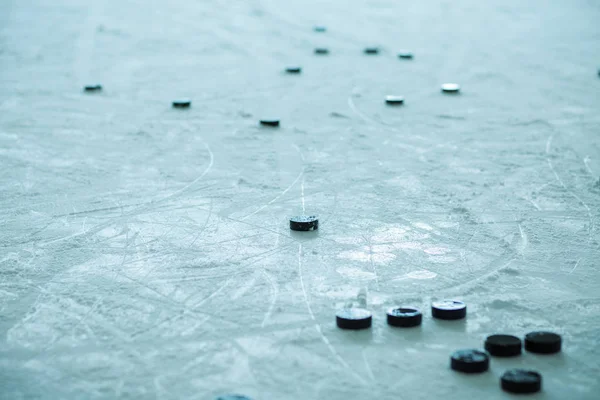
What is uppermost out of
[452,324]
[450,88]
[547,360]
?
[450,88]

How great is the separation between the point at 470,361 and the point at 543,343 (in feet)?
1.67

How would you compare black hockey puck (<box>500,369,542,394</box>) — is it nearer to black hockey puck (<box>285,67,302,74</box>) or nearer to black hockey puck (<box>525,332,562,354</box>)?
black hockey puck (<box>525,332,562,354</box>)

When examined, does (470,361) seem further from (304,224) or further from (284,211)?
(284,211)

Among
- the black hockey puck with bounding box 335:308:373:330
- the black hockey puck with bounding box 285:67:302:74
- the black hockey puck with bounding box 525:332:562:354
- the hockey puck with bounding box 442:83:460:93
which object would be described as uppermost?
the hockey puck with bounding box 442:83:460:93

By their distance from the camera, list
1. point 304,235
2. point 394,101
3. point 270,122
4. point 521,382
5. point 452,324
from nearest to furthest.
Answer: point 521,382
point 452,324
point 304,235
point 270,122
point 394,101

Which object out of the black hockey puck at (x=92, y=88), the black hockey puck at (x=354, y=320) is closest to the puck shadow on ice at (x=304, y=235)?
the black hockey puck at (x=354, y=320)

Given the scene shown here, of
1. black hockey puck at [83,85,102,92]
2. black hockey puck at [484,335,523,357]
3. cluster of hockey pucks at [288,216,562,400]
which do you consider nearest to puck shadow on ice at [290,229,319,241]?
cluster of hockey pucks at [288,216,562,400]

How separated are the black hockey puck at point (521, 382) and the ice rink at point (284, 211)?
10cm

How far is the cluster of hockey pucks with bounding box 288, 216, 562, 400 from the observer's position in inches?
161

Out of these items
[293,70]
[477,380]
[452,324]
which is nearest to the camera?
[477,380]

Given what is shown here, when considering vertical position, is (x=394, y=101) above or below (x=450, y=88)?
below

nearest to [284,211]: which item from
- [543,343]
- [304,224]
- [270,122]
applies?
[304,224]

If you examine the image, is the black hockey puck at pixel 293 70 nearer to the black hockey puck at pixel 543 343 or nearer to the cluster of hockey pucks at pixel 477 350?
the cluster of hockey pucks at pixel 477 350

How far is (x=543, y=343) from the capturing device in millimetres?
4516
